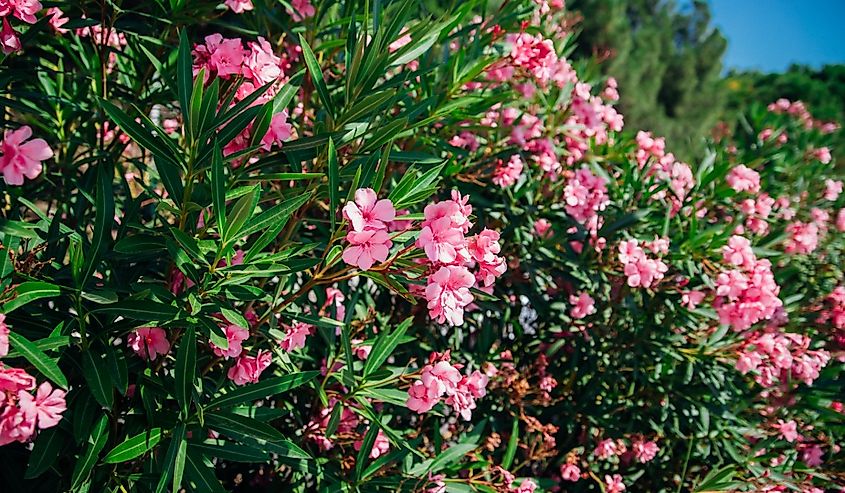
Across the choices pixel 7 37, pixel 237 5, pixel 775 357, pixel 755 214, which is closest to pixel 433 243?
pixel 237 5

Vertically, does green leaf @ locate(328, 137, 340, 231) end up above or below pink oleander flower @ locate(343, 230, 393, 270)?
above

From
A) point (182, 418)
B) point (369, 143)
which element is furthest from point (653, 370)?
point (182, 418)

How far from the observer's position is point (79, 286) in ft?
3.54

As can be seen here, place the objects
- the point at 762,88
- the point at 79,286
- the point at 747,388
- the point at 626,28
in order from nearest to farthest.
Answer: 1. the point at 79,286
2. the point at 747,388
3. the point at 626,28
4. the point at 762,88

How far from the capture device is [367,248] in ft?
3.39

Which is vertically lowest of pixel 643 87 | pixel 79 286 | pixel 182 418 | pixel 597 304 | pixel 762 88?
pixel 182 418

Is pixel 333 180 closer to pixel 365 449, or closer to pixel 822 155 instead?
pixel 365 449

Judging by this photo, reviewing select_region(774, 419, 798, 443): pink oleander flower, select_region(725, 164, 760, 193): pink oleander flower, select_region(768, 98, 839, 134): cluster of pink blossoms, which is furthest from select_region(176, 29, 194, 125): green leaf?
select_region(768, 98, 839, 134): cluster of pink blossoms

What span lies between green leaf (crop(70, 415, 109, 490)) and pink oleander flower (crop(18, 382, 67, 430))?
0.50 ft

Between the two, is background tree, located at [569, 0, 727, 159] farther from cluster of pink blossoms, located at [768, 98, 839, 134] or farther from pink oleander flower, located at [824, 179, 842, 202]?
pink oleander flower, located at [824, 179, 842, 202]

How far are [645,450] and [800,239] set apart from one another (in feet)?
3.70

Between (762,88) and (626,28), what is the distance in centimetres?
959

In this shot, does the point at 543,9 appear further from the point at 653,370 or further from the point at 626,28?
the point at 626,28

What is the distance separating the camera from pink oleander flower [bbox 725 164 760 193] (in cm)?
221
